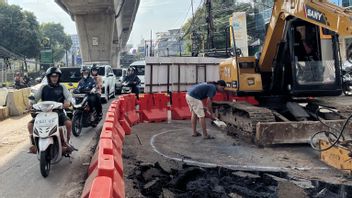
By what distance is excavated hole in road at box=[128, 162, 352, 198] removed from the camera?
551cm

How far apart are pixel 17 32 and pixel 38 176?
171ft

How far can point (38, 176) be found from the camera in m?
6.98

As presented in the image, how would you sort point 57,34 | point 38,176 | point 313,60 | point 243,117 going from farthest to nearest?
point 57,34, point 243,117, point 313,60, point 38,176

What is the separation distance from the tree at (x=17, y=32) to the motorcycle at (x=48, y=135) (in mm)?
50410

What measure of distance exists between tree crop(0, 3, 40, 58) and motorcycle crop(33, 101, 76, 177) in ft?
165

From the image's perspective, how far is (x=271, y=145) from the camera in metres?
8.96

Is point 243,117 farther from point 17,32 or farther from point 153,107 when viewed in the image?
point 17,32

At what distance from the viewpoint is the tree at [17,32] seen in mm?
54000

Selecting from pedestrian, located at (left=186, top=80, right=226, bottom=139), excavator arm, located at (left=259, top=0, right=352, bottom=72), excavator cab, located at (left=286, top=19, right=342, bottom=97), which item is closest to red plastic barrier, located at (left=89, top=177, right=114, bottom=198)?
excavator arm, located at (left=259, top=0, right=352, bottom=72)

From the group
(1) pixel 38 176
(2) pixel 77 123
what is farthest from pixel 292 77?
(1) pixel 38 176

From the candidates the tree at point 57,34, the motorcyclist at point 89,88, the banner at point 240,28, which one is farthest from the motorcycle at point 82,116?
the tree at point 57,34

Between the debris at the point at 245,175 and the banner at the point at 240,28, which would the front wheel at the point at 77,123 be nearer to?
the debris at the point at 245,175

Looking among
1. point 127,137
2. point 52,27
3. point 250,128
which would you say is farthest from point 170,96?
point 52,27

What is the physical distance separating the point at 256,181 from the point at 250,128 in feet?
10.2
